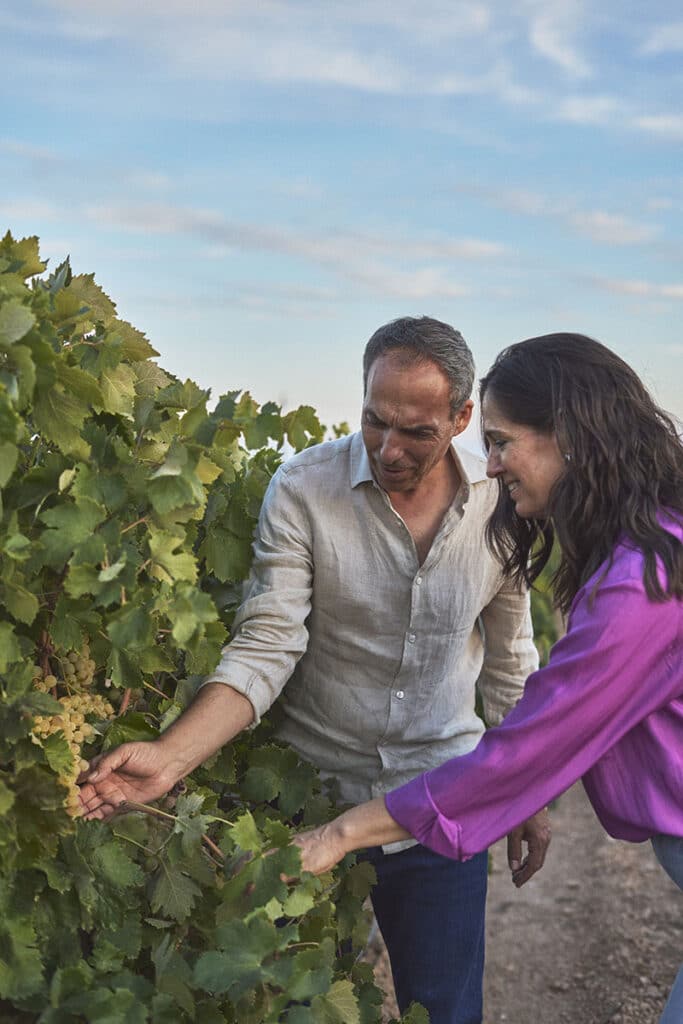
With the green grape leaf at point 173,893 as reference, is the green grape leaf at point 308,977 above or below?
below

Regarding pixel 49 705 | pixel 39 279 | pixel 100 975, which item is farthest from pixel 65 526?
pixel 100 975

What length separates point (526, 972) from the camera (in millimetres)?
6738

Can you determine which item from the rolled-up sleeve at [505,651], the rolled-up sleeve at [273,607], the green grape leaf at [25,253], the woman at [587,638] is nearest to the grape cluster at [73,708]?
the rolled-up sleeve at [273,607]

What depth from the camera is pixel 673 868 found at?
104 inches

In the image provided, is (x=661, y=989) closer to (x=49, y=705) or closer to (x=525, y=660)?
(x=525, y=660)

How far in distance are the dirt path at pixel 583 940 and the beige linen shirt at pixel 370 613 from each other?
289 centimetres

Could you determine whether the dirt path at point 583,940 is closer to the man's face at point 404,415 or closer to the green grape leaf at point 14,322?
the man's face at point 404,415

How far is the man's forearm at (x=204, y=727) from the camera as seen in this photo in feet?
9.32

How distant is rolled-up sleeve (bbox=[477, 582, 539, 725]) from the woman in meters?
0.88

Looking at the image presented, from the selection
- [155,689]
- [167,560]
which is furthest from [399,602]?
[167,560]

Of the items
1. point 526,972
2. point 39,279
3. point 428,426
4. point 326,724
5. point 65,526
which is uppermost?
point 39,279

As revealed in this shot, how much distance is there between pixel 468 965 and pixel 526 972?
Answer: 3.38 metres

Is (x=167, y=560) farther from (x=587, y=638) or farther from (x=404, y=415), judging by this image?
(x=404, y=415)

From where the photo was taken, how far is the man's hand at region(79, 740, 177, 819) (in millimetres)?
2652
